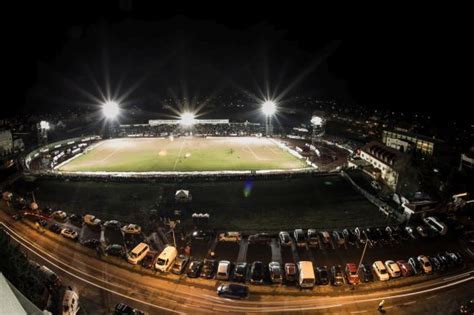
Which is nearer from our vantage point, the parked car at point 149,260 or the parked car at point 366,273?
the parked car at point 366,273

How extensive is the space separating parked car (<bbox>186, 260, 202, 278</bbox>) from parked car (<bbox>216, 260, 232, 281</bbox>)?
3.26 feet

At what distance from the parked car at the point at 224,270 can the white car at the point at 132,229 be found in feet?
21.8

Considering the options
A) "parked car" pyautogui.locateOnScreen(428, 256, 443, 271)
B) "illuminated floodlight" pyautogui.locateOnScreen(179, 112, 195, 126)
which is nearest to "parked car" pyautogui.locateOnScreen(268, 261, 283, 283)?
"parked car" pyautogui.locateOnScreen(428, 256, 443, 271)

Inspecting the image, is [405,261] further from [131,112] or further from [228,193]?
[131,112]

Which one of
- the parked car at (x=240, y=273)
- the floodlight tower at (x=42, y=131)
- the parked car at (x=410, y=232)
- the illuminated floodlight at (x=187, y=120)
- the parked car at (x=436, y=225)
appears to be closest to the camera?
the parked car at (x=240, y=273)

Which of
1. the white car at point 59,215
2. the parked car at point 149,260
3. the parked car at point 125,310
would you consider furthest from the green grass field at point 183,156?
the parked car at point 125,310

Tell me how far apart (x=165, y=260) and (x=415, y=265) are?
41.9 feet

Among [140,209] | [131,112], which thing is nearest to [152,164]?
[140,209]

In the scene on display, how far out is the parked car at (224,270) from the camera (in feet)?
50.8

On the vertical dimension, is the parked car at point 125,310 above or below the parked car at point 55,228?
below

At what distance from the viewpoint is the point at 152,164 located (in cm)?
3750

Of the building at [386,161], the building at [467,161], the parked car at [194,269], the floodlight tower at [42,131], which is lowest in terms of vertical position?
the parked car at [194,269]

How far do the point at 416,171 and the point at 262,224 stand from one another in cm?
1385

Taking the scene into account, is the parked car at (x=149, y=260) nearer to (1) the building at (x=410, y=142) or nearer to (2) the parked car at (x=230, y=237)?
(2) the parked car at (x=230, y=237)
